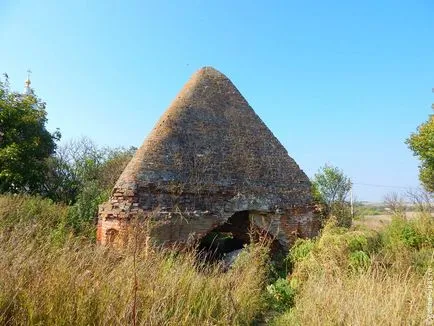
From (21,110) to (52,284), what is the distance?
18501 mm

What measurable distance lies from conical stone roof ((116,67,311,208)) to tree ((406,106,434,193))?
13.5 meters

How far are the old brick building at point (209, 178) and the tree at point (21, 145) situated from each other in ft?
34.8

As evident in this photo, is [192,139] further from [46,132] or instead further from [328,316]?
[46,132]

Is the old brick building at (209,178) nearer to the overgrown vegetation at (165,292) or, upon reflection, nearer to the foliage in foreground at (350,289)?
the foliage in foreground at (350,289)

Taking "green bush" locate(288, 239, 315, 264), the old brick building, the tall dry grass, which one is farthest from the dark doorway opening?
the tall dry grass

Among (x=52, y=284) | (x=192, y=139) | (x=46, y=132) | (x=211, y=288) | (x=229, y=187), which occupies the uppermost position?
(x=46, y=132)

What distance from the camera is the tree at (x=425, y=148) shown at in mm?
20609

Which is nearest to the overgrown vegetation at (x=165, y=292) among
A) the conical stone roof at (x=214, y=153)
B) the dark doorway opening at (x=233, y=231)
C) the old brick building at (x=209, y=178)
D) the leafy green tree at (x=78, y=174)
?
the old brick building at (x=209, y=178)

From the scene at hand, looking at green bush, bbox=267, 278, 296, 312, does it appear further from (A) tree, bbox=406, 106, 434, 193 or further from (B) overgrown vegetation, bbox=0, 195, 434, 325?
(A) tree, bbox=406, 106, 434, 193

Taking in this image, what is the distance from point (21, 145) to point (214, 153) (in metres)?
12.6

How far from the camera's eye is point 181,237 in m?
8.95

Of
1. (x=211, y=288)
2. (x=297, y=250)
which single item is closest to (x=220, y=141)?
(x=297, y=250)

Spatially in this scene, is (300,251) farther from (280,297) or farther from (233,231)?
(233,231)

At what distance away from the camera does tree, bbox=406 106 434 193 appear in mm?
20609
